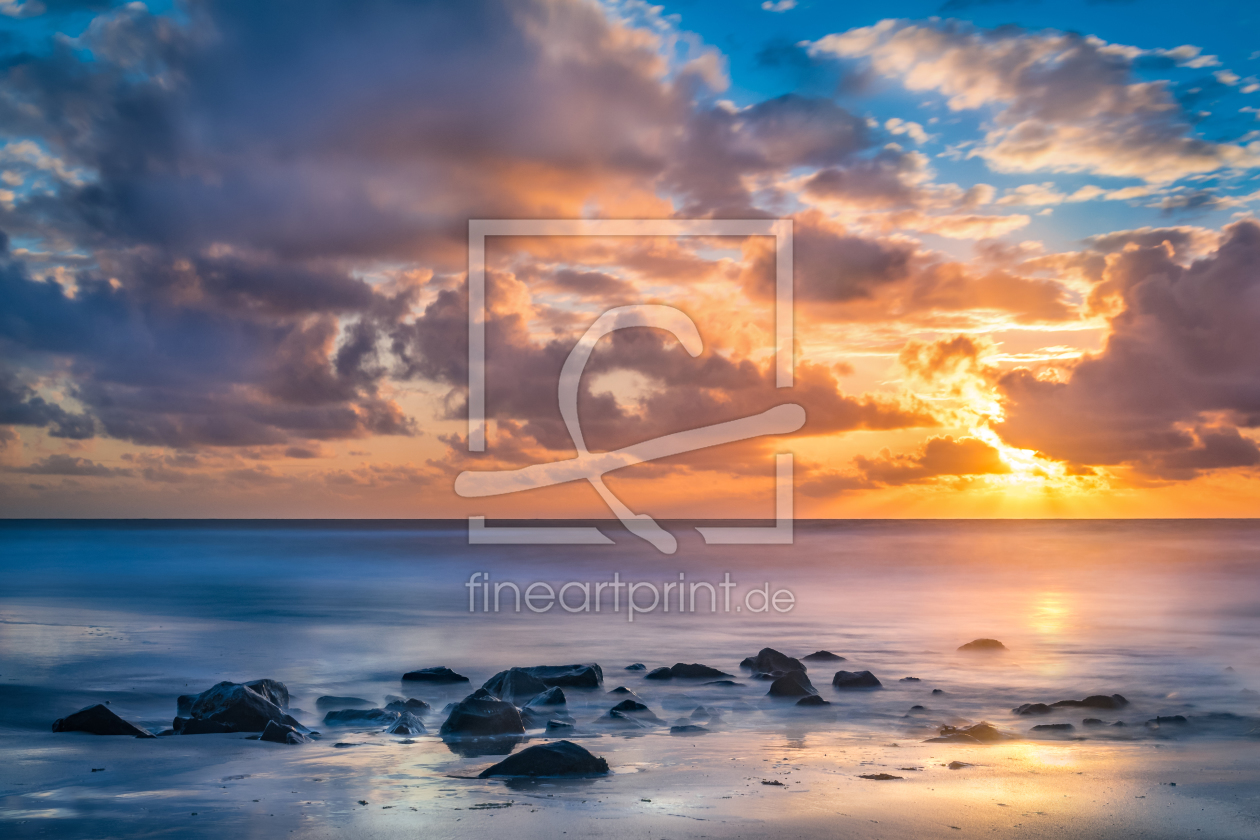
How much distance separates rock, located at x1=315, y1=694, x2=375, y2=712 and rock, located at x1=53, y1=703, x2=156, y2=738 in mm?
3342

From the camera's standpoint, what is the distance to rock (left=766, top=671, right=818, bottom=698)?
18.1 meters

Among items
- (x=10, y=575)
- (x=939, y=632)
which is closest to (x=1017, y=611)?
(x=939, y=632)

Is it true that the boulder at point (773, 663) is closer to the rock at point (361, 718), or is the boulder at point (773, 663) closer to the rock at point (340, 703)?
the rock at point (340, 703)

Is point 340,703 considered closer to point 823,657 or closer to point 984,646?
point 823,657

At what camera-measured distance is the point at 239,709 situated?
14.4 metres

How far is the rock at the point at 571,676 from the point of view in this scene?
61.9ft

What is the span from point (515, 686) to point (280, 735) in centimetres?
504

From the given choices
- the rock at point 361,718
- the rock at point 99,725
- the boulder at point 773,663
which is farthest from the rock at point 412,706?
the boulder at point 773,663

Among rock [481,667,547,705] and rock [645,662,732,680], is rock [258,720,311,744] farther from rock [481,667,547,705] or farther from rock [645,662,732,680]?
rock [645,662,732,680]

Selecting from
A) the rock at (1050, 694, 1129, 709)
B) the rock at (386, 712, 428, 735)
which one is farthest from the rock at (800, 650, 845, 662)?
the rock at (386, 712, 428, 735)

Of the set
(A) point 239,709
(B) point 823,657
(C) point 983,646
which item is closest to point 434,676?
(A) point 239,709

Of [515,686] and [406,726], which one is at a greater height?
[406,726]

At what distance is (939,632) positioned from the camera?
31.2 m

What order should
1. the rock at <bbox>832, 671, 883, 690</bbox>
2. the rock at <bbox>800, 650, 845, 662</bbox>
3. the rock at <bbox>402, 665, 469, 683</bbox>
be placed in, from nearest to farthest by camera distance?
the rock at <bbox>832, 671, 883, 690</bbox> → the rock at <bbox>402, 665, 469, 683</bbox> → the rock at <bbox>800, 650, 845, 662</bbox>
